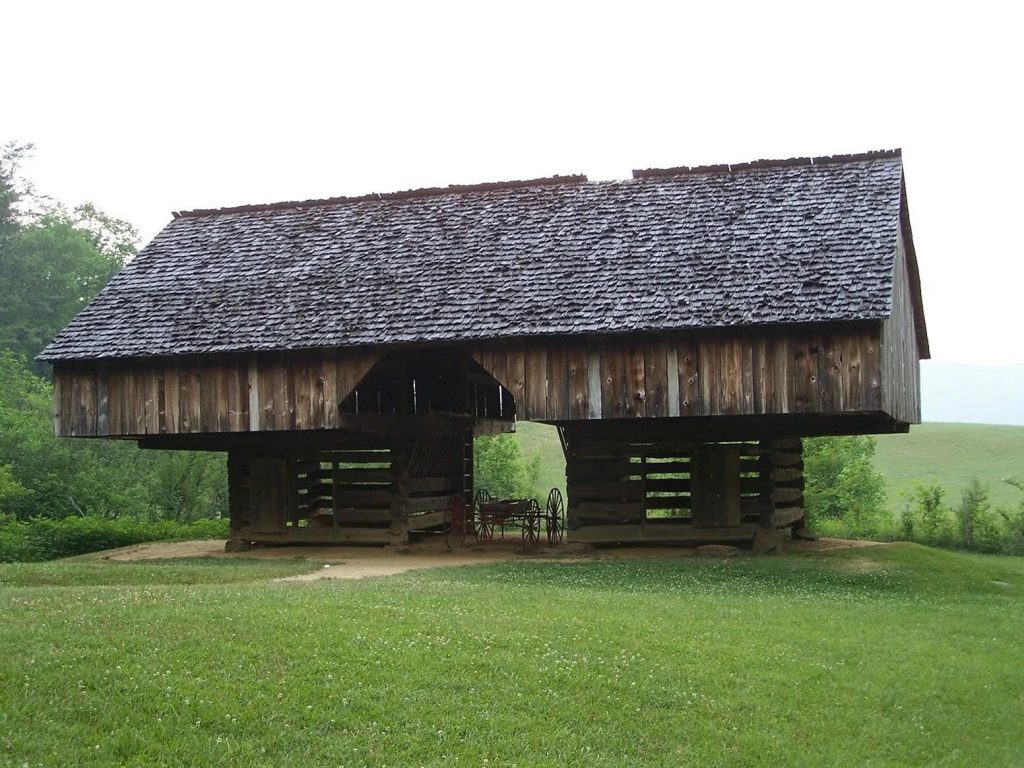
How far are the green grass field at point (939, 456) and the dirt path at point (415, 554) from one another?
30263 mm

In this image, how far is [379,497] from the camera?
23.4m

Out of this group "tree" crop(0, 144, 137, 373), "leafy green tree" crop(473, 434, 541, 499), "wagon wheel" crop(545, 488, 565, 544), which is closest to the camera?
"wagon wheel" crop(545, 488, 565, 544)

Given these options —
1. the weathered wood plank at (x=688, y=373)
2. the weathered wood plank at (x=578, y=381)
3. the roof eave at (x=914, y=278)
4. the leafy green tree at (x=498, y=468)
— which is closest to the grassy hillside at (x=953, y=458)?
the leafy green tree at (x=498, y=468)

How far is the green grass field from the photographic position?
55.5 m

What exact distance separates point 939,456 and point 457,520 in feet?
153

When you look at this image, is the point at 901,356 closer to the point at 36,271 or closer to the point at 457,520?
the point at 457,520

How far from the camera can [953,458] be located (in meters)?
62.3

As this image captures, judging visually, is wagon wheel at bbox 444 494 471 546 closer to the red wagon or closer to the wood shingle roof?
the red wagon

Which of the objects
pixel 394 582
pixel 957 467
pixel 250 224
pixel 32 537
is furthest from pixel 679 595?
pixel 957 467

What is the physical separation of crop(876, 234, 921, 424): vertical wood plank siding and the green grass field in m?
27.4

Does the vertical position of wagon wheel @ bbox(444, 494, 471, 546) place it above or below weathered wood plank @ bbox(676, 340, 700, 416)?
below

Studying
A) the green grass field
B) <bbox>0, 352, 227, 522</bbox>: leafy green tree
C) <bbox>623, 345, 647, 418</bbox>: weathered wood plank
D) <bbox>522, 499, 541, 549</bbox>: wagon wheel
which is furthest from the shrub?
the green grass field

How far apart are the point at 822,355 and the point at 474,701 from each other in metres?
11.1

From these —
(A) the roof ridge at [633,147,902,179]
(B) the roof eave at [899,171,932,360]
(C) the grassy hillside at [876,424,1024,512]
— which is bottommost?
(C) the grassy hillside at [876,424,1024,512]
